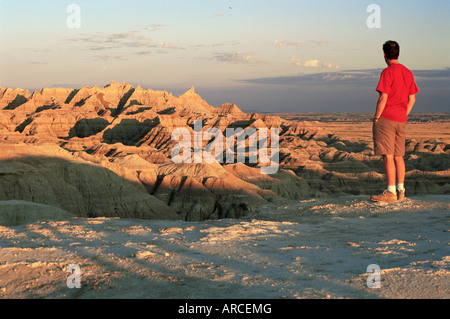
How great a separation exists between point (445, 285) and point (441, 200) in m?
7.28

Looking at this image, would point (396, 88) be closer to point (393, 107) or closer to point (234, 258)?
point (393, 107)

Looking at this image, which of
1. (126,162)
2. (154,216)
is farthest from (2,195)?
(126,162)

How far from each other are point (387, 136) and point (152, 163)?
7252cm

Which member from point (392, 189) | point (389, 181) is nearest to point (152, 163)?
point (392, 189)

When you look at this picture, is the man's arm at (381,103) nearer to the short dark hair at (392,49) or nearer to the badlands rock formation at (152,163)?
the short dark hair at (392,49)

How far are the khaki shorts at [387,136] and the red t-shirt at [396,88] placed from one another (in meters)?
0.13

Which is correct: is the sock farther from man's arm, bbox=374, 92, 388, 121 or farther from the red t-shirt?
man's arm, bbox=374, 92, 388, 121

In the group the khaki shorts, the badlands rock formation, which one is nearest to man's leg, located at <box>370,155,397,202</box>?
the khaki shorts

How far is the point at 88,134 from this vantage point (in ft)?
414

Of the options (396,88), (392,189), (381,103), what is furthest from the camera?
(392,189)

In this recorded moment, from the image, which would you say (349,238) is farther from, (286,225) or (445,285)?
(445,285)

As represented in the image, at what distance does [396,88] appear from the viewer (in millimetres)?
10453

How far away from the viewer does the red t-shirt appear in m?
10.3

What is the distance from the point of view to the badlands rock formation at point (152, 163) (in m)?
48.6
